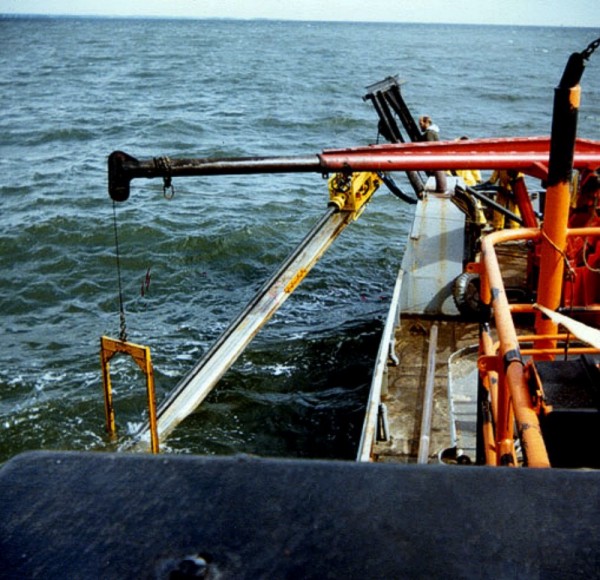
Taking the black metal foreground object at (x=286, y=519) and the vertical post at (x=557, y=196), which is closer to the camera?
the black metal foreground object at (x=286, y=519)

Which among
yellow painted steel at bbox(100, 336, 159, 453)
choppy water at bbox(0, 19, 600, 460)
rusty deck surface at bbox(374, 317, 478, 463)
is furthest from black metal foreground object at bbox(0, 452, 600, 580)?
choppy water at bbox(0, 19, 600, 460)

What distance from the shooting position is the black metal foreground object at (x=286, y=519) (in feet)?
3.58

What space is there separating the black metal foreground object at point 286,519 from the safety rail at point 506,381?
1.11 metres

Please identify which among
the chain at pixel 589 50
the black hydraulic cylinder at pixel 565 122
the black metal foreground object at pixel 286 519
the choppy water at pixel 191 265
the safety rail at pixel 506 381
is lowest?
the choppy water at pixel 191 265

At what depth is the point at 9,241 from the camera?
18438 mm

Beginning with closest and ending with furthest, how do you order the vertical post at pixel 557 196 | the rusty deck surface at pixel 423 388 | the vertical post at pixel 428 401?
the vertical post at pixel 557 196
the vertical post at pixel 428 401
the rusty deck surface at pixel 423 388

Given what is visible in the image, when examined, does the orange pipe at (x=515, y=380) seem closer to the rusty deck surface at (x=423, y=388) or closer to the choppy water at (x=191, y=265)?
the rusty deck surface at (x=423, y=388)

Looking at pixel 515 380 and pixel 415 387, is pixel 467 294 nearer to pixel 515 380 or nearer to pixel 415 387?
pixel 415 387

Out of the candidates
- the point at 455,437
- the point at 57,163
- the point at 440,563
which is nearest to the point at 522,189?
the point at 455,437

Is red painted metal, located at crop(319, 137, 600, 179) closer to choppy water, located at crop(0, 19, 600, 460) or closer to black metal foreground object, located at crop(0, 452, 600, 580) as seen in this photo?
choppy water, located at crop(0, 19, 600, 460)

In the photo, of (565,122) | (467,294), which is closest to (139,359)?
(565,122)

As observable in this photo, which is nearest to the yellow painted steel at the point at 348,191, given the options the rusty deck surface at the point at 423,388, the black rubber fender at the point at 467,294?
the rusty deck surface at the point at 423,388

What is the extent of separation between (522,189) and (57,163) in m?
21.1

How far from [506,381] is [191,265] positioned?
50.7ft
